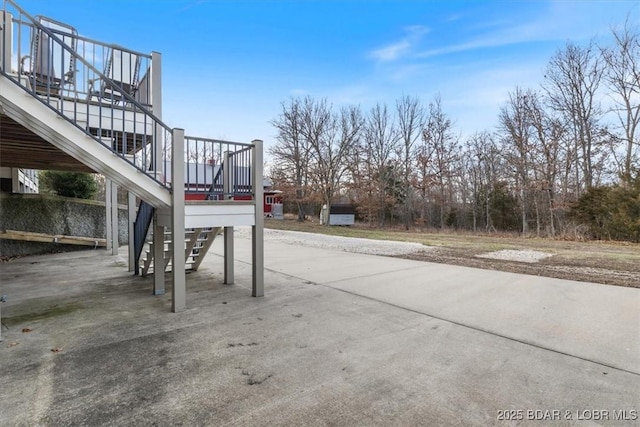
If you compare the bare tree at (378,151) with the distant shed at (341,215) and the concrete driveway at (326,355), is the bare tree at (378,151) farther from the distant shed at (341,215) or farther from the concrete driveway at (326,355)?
the concrete driveway at (326,355)

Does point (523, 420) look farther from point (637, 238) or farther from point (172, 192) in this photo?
point (637, 238)

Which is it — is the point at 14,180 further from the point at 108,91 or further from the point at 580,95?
the point at 580,95

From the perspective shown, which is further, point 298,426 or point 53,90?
point 53,90

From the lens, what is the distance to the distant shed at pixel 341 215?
22.8 meters

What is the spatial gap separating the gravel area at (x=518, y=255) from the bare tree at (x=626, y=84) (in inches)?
298

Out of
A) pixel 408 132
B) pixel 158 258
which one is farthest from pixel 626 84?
pixel 158 258

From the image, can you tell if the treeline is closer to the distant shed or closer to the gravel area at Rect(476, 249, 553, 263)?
the distant shed

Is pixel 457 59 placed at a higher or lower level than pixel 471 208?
higher

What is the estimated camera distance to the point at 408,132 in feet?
73.5

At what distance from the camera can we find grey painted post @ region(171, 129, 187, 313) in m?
4.04

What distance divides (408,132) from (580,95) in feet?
30.7

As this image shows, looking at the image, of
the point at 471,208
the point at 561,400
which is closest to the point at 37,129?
the point at 561,400

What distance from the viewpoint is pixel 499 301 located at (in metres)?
4.50

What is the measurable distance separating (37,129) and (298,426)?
3.79 metres
